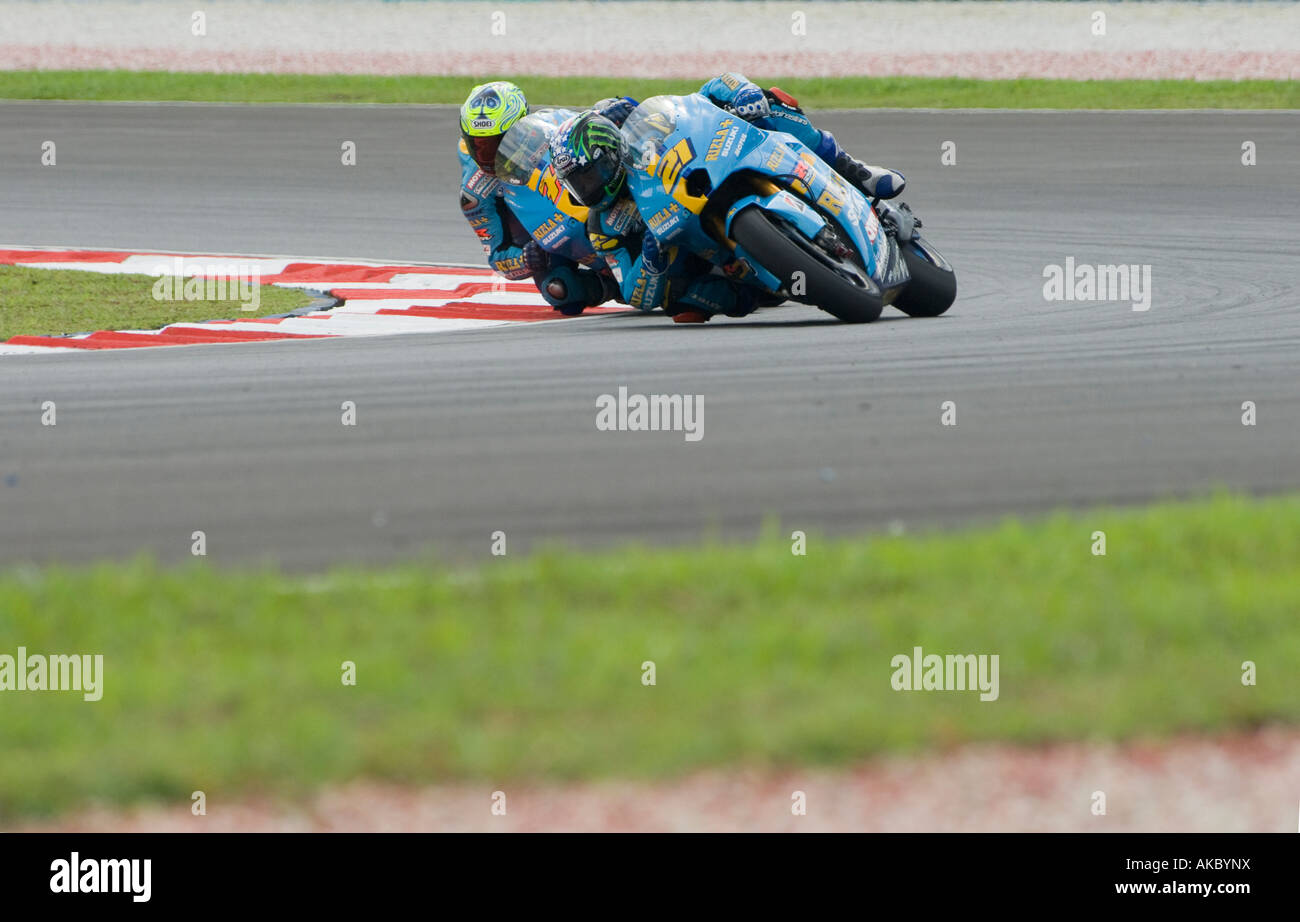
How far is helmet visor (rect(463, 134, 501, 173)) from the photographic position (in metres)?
10.7

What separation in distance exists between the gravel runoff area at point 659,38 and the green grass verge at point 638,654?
753 inches

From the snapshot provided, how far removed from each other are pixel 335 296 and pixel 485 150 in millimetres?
2003

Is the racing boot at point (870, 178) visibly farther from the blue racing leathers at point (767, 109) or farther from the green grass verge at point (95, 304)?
the green grass verge at point (95, 304)

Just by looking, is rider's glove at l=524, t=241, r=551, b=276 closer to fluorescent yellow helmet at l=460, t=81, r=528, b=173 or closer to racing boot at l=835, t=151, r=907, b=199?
fluorescent yellow helmet at l=460, t=81, r=528, b=173

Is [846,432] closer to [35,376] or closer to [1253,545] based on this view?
[1253,545]

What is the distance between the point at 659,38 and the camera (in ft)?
84.0

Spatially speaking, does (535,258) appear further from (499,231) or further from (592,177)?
(592,177)

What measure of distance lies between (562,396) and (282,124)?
13.5 m

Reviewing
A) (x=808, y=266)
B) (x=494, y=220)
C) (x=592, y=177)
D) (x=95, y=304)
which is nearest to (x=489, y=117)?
A: (x=494, y=220)

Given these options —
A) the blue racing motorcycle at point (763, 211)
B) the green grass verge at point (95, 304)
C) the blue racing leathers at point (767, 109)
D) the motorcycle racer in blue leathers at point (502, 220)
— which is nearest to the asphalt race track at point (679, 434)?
the blue racing motorcycle at point (763, 211)

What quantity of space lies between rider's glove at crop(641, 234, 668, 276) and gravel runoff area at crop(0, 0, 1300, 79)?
14.3 m

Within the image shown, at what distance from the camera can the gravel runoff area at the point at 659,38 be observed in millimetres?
23672
